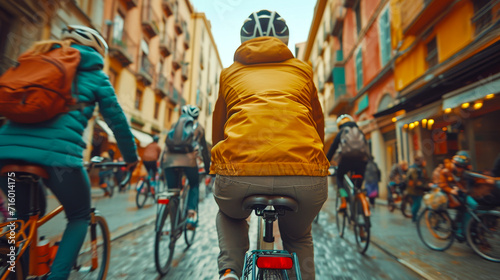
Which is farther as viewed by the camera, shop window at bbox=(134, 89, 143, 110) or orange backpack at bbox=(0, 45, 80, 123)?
shop window at bbox=(134, 89, 143, 110)

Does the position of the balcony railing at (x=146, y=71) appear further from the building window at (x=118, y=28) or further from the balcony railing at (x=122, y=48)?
the building window at (x=118, y=28)

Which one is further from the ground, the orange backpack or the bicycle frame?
the orange backpack

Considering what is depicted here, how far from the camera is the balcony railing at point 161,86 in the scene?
20406mm

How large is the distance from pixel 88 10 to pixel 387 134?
14.2 metres

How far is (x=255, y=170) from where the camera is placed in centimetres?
125

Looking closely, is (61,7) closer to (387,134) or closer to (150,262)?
(150,262)

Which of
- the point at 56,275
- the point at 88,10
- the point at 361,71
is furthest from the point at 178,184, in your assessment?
the point at 361,71

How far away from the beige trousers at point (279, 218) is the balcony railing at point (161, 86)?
66.7 ft

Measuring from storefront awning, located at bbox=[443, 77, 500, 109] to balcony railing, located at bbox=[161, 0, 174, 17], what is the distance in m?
20.1

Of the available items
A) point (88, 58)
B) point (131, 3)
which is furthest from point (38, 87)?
point (131, 3)

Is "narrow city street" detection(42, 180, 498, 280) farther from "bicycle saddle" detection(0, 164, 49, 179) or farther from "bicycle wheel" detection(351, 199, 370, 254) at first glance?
"bicycle saddle" detection(0, 164, 49, 179)

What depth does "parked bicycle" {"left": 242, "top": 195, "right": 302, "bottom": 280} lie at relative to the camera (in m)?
1.18

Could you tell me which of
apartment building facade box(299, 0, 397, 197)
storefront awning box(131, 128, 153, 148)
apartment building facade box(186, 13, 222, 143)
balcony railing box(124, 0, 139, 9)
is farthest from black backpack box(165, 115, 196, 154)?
apartment building facade box(186, 13, 222, 143)

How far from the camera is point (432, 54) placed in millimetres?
9227
